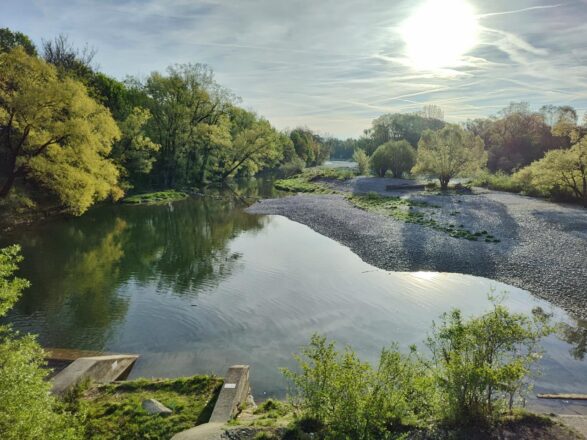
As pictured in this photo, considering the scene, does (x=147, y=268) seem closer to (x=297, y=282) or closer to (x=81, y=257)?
(x=81, y=257)

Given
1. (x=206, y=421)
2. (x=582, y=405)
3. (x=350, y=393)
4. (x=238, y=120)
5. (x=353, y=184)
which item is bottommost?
(x=582, y=405)

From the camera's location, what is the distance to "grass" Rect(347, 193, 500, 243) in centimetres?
3014

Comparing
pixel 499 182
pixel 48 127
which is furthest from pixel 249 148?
pixel 499 182

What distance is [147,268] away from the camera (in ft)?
78.6

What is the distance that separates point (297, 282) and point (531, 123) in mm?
101033

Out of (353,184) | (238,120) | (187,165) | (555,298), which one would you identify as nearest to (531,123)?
(353,184)

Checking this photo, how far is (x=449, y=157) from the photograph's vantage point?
205 feet

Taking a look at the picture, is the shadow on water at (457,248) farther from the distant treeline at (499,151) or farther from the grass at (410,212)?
the distant treeline at (499,151)

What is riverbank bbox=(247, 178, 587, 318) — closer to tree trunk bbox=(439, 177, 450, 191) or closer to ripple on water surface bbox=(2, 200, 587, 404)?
ripple on water surface bbox=(2, 200, 587, 404)

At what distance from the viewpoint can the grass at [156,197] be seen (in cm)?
4867

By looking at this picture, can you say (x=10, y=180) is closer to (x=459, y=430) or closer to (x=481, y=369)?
(x=459, y=430)

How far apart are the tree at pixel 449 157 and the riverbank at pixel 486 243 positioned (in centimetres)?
1615

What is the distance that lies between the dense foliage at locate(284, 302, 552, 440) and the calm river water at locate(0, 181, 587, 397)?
5.15m

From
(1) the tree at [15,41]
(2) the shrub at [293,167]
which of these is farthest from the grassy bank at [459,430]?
(2) the shrub at [293,167]
